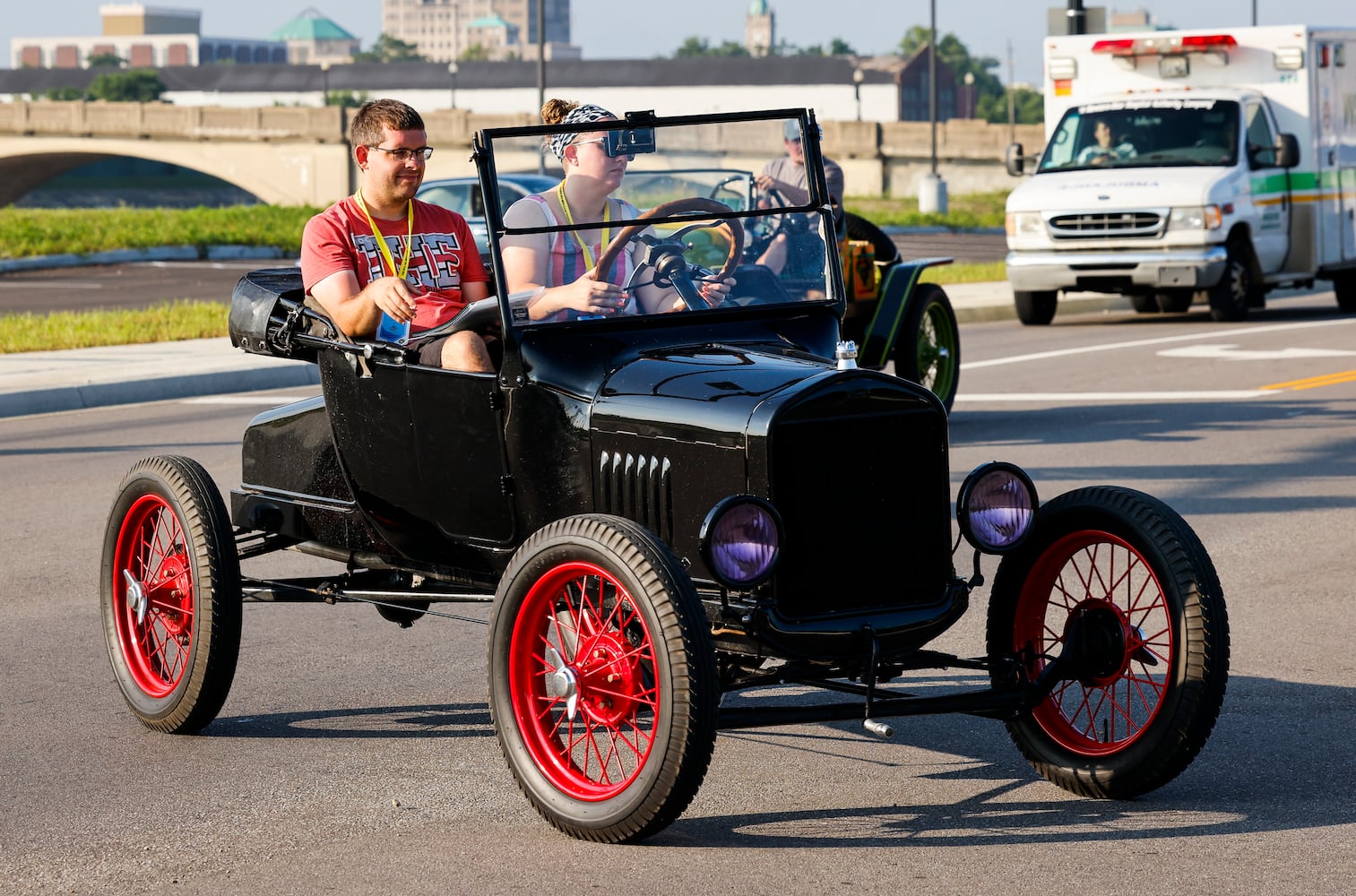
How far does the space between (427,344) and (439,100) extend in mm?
138851

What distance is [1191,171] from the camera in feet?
62.8

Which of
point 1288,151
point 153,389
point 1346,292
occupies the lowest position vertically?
point 153,389

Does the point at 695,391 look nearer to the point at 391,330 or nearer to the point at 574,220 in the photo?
the point at 574,220

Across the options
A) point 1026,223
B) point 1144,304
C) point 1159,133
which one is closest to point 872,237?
point 1026,223

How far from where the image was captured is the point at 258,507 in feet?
20.0

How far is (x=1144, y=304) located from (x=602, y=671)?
1902 cm

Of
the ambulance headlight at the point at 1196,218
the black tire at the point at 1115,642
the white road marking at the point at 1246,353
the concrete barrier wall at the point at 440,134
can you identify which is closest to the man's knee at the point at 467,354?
the black tire at the point at 1115,642

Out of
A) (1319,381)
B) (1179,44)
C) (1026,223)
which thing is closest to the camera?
(1319,381)

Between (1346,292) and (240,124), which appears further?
(240,124)

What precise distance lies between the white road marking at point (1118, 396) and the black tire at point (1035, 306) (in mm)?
6142

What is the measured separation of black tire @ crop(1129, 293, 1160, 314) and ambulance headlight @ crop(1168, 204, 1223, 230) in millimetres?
3107

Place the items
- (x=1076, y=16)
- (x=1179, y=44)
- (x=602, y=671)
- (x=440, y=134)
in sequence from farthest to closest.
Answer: (x=440, y=134) < (x=1076, y=16) < (x=1179, y=44) < (x=602, y=671)

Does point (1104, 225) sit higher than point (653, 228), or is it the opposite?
point (1104, 225)

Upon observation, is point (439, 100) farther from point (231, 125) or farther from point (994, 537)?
point (994, 537)
